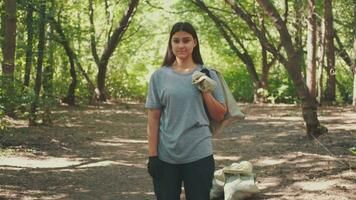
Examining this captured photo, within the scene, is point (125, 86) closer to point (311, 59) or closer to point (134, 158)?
point (311, 59)

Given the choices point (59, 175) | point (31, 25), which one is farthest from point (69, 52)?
point (59, 175)

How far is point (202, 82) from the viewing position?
10.1 feet

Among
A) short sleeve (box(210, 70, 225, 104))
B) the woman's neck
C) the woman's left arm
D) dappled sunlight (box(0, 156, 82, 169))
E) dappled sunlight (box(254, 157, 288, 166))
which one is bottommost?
dappled sunlight (box(0, 156, 82, 169))

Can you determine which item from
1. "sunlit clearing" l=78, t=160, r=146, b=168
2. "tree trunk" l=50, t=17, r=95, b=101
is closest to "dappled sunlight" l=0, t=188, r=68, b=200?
"sunlit clearing" l=78, t=160, r=146, b=168

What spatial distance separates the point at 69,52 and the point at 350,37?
11585 mm

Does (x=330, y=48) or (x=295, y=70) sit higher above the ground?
(x=330, y=48)

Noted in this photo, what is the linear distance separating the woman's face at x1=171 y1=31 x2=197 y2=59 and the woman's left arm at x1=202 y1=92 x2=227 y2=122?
30 cm

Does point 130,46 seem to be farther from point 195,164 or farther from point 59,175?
point 195,164

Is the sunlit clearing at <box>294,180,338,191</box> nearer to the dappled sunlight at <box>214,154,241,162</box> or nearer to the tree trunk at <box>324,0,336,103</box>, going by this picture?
the dappled sunlight at <box>214,154,241,162</box>

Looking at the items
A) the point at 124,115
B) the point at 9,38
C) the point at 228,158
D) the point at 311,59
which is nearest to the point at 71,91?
the point at 124,115

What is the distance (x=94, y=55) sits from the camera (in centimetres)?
2145

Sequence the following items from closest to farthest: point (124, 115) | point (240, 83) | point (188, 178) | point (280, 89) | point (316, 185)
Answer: point (188, 178), point (316, 185), point (124, 115), point (280, 89), point (240, 83)

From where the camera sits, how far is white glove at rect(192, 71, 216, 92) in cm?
308

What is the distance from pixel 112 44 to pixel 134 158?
37.0 feet
